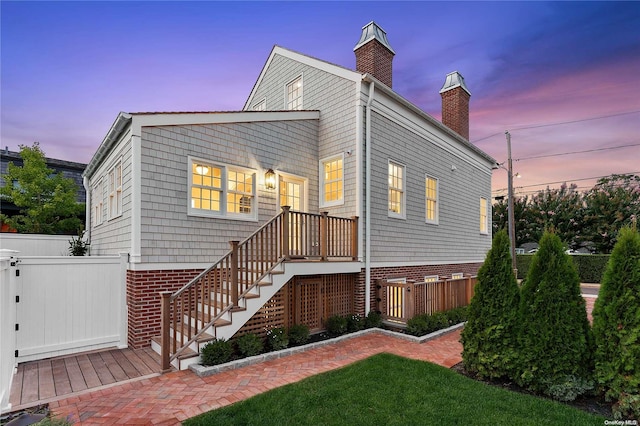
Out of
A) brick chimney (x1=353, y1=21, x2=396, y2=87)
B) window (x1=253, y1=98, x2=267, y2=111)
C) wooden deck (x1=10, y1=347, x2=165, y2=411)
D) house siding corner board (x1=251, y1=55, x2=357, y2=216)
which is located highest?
brick chimney (x1=353, y1=21, x2=396, y2=87)

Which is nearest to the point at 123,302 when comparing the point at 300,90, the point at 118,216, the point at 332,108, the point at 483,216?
the point at 118,216

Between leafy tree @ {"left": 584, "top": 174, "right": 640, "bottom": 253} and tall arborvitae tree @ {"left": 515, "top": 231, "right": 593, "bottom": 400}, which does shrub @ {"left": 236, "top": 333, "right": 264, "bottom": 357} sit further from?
leafy tree @ {"left": 584, "top": 174, "right": 640, "bottom": 253}

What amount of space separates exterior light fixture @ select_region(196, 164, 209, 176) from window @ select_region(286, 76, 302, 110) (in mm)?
4330

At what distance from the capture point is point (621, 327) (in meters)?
3.88

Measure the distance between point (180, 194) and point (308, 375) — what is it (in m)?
4.41

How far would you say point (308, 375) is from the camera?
492 cm

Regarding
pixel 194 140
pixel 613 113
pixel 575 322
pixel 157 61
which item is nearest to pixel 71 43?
pixel 157 61

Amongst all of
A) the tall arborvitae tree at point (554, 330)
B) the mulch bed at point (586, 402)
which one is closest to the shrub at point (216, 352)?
the mulch bed at point (586, 402)

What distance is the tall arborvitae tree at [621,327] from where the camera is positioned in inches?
146

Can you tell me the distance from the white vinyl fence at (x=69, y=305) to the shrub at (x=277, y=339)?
2.91 m

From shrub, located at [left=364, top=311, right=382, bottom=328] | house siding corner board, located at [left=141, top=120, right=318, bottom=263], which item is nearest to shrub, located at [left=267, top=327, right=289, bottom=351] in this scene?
house siding corner board, located at [left=141, top=120, right=318, bottom=263]

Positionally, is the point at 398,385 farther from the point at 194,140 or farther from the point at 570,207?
the point at 570,207

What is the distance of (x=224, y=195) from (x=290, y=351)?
3.76 m

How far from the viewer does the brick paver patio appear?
366 centimetres
